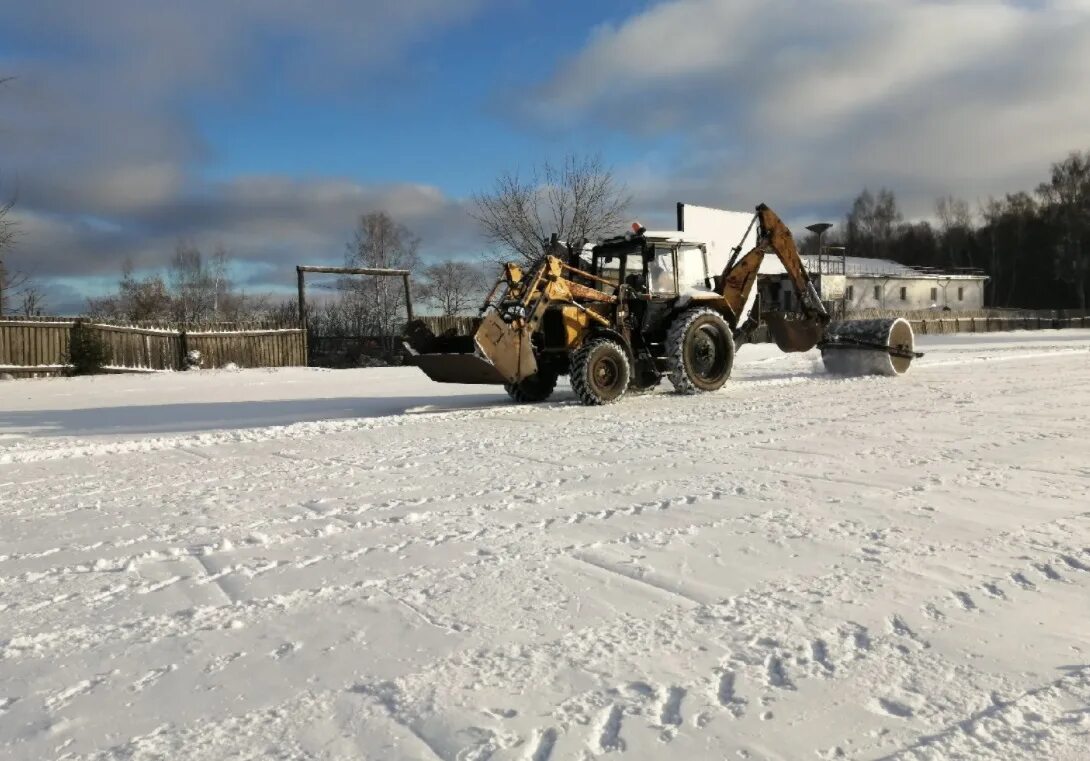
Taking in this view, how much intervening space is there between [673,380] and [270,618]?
30.5 ft

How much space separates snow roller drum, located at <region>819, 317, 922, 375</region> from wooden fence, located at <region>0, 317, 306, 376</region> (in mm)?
15382

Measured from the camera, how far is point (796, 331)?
47.6 feet

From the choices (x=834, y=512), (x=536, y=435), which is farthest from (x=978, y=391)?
(x=834, y=512)

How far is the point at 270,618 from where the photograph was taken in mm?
3465

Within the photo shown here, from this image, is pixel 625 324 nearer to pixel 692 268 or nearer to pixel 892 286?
pixel 692 268

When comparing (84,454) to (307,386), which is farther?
(307,386)

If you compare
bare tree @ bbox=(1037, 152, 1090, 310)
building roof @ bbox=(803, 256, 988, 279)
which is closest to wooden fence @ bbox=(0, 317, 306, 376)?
building roof @ bbox=(803, 256, 988, 279)

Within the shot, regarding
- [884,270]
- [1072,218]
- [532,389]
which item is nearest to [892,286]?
[884,270]

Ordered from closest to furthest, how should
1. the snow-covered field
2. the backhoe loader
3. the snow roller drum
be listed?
the snow-covered field < the backhoe loader < the snow roller drum

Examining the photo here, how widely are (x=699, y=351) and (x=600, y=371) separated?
2.07 meters

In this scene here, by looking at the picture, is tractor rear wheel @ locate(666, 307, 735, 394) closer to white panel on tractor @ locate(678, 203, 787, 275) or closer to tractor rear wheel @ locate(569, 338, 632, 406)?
tractor rear wheel @ locate(569, 338, 632, 406)

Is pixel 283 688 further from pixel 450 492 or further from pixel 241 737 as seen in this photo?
pixel 450 492

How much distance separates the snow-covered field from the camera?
2529 millimetres

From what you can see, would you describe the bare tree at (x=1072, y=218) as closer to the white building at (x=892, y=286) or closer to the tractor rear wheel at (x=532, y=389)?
the white building at (x=892, y=286)
